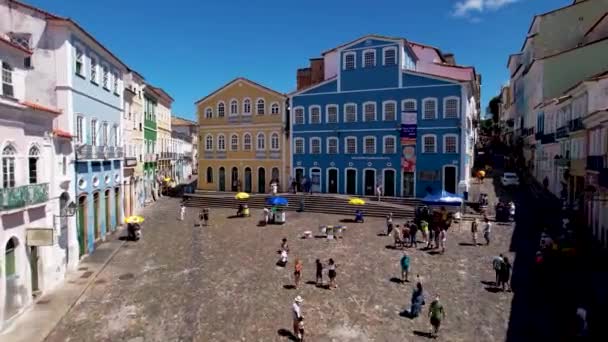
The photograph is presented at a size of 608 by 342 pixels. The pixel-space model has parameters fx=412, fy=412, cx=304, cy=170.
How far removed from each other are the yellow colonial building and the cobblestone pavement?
1564cm

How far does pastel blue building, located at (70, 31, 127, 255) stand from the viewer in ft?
64.3

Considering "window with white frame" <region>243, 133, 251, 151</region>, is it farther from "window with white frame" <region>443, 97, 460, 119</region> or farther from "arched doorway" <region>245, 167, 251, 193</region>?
"window with white frame" <region>443, 97, 460, 119</region>

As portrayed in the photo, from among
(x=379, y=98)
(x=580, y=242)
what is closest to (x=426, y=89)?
(x=379, y=98)

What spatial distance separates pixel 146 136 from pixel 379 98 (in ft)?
71.6

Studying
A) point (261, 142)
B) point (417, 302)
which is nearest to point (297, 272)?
point (417, 302)

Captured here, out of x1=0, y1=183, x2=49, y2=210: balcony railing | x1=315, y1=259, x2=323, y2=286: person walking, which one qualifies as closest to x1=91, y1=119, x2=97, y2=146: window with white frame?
x1=0, y1=183, x2=49, y2=210: balcony railing

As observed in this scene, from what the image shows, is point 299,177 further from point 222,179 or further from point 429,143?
point 429,143

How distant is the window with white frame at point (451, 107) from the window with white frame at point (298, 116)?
1246 centimetres

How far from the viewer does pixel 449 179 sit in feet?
107

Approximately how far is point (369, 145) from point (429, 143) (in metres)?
4.96

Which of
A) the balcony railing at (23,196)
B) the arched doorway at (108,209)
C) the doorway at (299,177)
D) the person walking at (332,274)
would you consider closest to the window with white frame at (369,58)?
the doorway at (299,177)

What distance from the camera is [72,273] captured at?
18.3 m

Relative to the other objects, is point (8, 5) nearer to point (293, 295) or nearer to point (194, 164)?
point (293, 295)

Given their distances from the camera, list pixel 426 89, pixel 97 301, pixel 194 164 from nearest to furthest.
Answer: pixel 97 301
pixel 426 89
pixel 194 164
